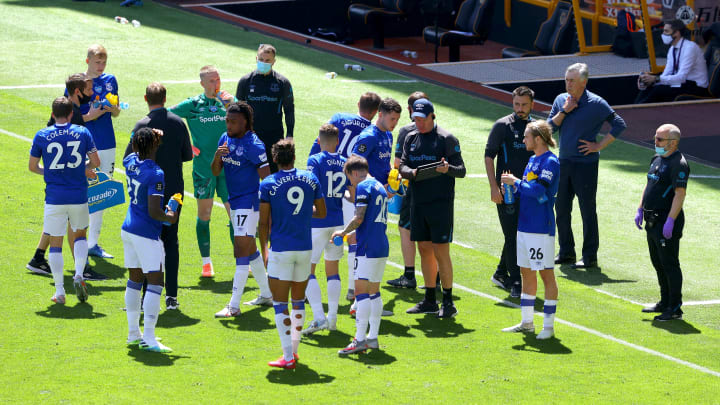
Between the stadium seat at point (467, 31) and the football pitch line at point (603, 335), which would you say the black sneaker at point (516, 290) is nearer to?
the football pitch line at point (603, 335)

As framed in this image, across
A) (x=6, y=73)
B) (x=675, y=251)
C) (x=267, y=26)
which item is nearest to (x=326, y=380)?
(x=675, y=251)

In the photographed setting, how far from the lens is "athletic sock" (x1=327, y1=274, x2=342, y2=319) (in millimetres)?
10742

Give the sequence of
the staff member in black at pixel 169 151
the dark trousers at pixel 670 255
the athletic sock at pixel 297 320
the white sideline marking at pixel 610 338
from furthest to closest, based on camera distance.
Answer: the dark trousers at pixel 670 255, the staff member in black at pixel 169 151, the white sideline marking at pixel 610 338, the athletic sock at pixel 297 320

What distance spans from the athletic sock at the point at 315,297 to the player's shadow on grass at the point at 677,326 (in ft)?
12.4

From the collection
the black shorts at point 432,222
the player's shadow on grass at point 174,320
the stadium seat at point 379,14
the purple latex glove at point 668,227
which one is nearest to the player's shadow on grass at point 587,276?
the purple latex glove at point 668,227

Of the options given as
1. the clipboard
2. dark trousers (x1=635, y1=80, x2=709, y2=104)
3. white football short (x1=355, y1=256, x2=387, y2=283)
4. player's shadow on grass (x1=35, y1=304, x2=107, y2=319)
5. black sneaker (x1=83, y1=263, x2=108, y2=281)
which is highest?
the clipboard

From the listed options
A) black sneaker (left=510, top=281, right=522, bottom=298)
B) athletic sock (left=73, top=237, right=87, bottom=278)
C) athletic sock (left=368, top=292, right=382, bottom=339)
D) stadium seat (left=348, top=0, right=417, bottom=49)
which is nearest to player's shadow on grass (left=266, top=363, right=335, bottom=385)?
athletic sock (left=368, top=292, right=382, bottom=339)

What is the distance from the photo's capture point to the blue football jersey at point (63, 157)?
10828 mm

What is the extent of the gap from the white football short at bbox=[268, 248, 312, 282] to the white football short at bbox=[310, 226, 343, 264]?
3.38ft

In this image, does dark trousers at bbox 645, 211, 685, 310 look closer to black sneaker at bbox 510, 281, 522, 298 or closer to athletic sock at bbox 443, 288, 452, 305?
black sneaker at bbox 510, 281, 522, 298

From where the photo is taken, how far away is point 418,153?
37.0 ft

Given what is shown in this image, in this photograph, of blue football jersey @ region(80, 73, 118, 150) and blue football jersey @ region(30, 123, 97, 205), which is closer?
blue football jersey @ region(30, 123, 97, 205)

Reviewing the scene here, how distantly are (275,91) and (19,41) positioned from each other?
519 inches

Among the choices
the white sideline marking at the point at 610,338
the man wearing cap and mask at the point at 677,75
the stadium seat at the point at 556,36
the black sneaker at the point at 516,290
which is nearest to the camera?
the white sideline marking at the point at 610,338
